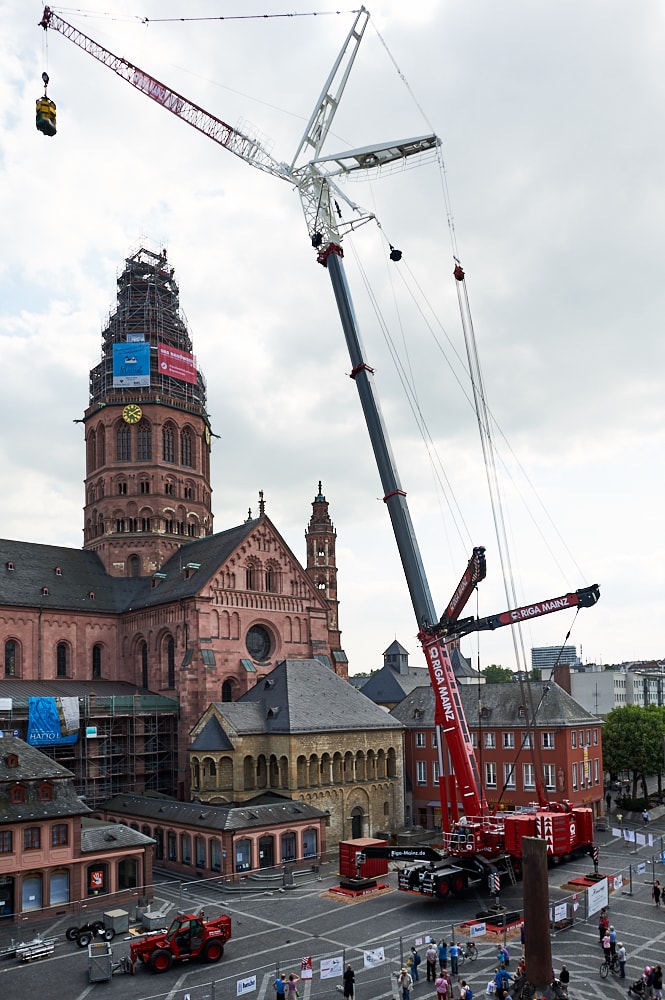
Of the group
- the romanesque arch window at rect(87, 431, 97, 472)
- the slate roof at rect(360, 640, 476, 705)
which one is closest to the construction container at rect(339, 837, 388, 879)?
the slate roof at rect(360, 640, 476, 705)

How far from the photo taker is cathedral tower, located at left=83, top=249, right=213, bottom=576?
3521 inches

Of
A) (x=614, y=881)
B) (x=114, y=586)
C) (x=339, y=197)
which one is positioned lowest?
(x=614, y=881)

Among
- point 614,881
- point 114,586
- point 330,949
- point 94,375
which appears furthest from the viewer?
point 94,375

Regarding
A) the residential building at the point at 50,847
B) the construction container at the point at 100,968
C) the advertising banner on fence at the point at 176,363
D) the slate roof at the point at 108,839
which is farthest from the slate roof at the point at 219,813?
→ the advertising banner on fence at the point at 176,363

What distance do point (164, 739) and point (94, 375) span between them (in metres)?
44.0

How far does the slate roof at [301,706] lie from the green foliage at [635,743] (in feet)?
79.1

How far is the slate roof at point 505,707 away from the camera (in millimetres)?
69312

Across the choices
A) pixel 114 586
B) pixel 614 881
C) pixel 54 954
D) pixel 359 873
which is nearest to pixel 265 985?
pixel 54 954

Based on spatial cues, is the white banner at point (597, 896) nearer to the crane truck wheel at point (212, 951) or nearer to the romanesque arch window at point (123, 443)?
the crane truck wheel at point (212, 951)

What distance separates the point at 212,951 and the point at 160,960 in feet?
7.40

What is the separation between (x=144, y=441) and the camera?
302 feet

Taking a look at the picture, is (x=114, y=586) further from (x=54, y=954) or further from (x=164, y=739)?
(x=54, y=954)

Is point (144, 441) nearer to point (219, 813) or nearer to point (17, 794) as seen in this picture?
point (219, 813)

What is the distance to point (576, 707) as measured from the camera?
71625 millimetres
